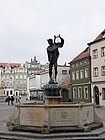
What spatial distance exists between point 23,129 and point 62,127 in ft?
5.10

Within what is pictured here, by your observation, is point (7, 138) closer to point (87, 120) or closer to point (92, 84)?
point (87, 120)

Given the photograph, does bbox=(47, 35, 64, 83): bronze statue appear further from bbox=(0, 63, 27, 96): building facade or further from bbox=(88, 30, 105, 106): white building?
bbox=(0, 63, 27, 96): building facade

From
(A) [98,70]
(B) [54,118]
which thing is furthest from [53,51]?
(A) [98,70]

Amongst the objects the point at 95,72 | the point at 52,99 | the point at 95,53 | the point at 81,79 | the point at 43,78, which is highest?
the point at 95,53

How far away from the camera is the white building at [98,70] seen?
3925 cm

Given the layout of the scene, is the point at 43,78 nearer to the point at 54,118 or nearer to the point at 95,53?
the point at 95,53

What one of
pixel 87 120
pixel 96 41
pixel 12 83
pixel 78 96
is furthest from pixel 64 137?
pixel 12 83

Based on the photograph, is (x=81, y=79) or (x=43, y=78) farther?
(x=43, y=78)

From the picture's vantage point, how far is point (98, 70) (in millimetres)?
40219

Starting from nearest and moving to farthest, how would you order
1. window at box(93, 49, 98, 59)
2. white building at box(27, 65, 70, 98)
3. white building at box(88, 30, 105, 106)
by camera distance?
white building at box(88, 30, 105, 106) < window at box(93, 49, 98, 59) < white building at box(27, 65, 70, 98)

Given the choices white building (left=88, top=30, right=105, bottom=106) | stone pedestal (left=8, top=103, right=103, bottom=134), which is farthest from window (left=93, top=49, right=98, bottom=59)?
stone pedestal (left=8, top=103, right=103, bottom=134)

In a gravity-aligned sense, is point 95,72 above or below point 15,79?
below

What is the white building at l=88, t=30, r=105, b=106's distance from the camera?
39.2 meters

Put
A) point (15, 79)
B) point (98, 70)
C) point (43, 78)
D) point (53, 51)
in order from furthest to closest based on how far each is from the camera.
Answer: point (15, 79), point (43, 78), point (98, 70), point (53, 51)
